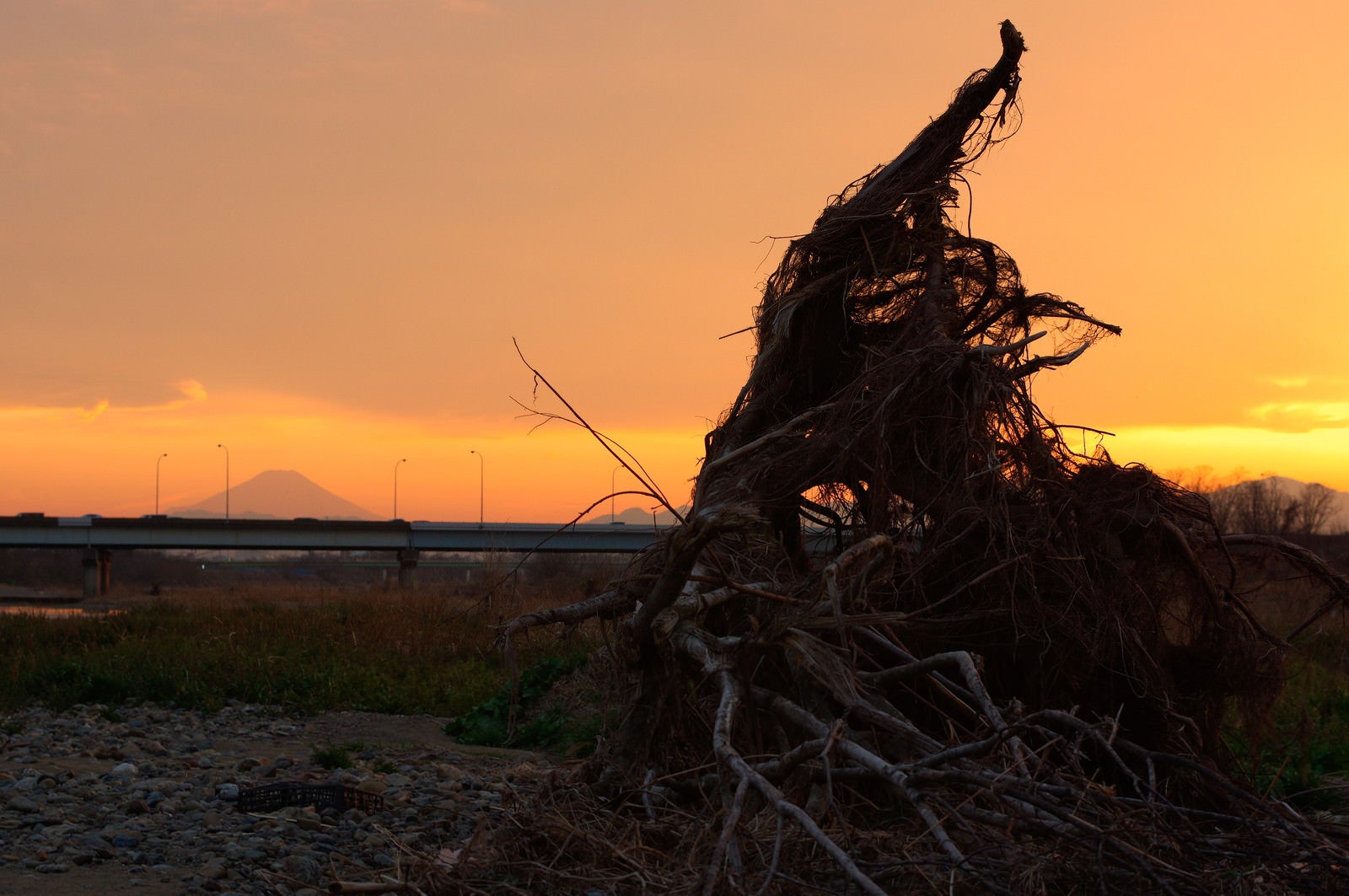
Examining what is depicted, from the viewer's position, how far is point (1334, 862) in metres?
3.69

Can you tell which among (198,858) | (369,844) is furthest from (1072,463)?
(198,858)

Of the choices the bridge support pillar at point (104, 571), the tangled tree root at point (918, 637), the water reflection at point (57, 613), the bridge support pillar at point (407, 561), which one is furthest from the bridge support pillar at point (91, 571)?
the tangled tree root at point (918, 637)

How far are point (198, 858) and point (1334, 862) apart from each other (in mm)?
5533

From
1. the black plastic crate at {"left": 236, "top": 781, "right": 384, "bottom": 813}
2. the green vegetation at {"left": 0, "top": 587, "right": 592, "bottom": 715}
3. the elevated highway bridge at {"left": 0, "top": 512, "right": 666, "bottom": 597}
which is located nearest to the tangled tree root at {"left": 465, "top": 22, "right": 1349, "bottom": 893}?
the black plastic crate at {"left": 236, "top": 781, "right": 384, "bottom": 813}

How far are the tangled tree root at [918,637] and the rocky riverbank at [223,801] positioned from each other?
1.13 meters

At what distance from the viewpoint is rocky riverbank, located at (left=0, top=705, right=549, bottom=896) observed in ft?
18.7

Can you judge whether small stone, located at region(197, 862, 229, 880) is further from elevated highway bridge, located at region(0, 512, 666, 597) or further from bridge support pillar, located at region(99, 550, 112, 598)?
bridge support pillar, located at region(99, 550, 112, 598)

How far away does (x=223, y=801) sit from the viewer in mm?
7496

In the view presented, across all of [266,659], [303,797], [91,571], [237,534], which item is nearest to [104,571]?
[91,571]

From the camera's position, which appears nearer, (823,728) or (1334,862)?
(1334,862)

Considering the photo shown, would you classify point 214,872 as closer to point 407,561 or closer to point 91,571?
point 407,561

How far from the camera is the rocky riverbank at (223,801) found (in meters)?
5.71

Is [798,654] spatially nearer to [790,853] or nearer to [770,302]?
[790,853]

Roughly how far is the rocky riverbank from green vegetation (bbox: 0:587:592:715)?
104 centimetres
